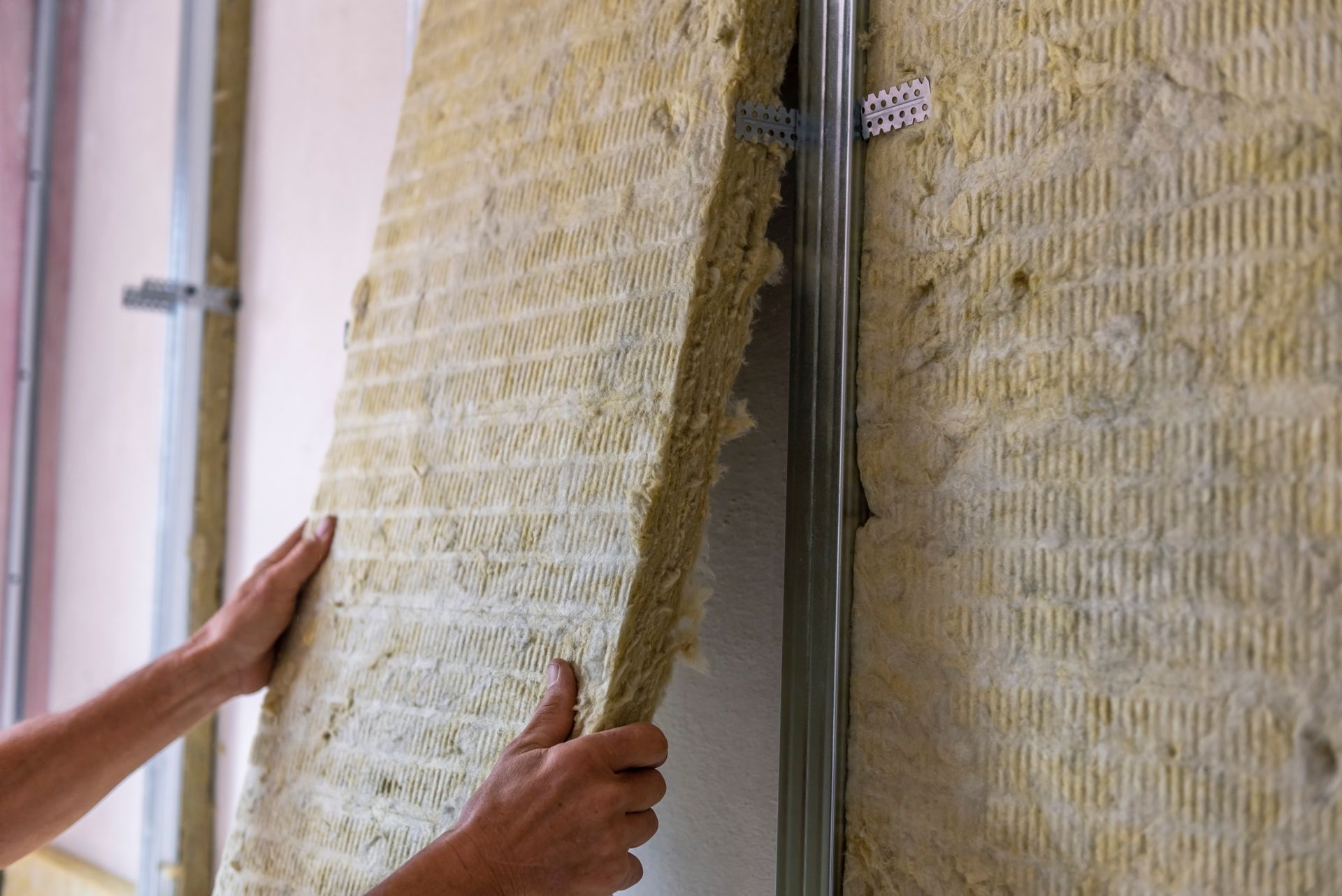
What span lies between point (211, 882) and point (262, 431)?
2.50ft

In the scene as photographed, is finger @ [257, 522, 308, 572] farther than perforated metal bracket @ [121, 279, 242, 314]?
No

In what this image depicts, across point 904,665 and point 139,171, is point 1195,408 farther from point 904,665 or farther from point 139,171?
point 139,171

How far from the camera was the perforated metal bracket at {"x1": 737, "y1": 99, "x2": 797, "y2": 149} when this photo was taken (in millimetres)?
966

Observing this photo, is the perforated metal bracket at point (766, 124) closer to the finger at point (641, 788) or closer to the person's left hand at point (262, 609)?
the finger at point (641, 788)

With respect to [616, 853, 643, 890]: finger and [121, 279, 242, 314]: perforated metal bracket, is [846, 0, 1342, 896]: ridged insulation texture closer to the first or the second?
[616, 853, 643, 890]: finger

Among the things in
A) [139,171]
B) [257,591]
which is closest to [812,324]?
[257,591]

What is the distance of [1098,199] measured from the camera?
2.65 ft

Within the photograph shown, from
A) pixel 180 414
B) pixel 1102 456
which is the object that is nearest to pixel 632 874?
pixel 1102 456

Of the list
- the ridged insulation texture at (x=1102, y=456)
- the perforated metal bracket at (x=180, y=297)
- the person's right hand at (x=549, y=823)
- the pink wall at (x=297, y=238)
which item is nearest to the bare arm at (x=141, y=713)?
the pink wall at (x=297, y=238)

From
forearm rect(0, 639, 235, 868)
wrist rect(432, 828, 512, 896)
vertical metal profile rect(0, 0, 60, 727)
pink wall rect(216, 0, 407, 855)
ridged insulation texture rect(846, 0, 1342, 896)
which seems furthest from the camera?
vertical metal profile rect(0, 0, 60, 727)

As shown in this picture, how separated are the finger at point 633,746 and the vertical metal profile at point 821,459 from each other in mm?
113

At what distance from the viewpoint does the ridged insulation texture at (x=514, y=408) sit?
3.13 feet

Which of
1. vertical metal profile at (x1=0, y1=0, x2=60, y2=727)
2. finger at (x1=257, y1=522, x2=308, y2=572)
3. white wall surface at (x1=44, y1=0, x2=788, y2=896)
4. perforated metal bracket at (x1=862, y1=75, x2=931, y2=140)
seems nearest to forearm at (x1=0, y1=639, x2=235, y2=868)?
finger at (x1=257, y1=522, x2=308, y2=572)

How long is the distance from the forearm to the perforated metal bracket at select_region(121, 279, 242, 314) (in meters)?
0.85
